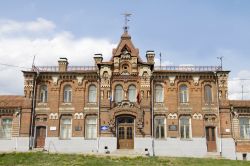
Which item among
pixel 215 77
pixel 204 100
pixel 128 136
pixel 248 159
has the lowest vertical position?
pixel 248 159

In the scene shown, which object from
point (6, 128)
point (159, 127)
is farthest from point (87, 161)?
point (6, 128)

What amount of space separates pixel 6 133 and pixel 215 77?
901 inches

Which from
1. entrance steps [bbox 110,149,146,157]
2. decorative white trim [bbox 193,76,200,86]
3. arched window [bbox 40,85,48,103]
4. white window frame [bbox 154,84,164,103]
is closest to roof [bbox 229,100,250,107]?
decorative white trim [bbox 193,76,200,86]

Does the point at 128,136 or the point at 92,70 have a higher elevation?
the point at 92,70

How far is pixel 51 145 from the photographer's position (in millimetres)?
34219

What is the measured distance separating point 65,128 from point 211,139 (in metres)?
15.2

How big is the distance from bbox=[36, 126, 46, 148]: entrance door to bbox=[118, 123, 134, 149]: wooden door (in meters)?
7.95

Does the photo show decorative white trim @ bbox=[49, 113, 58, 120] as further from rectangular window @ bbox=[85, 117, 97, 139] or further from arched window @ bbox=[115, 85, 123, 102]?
arched window @ bbox=[115, 85, 123, 102]

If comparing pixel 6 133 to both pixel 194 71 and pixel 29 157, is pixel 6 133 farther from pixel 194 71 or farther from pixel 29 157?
pixel 194 71

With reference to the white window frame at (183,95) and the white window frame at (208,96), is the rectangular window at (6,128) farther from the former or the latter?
the white window frame at (208,96)

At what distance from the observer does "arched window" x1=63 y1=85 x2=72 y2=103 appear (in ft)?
117

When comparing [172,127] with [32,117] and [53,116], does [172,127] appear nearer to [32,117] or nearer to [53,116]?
[53,116]

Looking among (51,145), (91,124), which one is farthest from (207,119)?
(51,145)

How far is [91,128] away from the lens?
1371 inches
